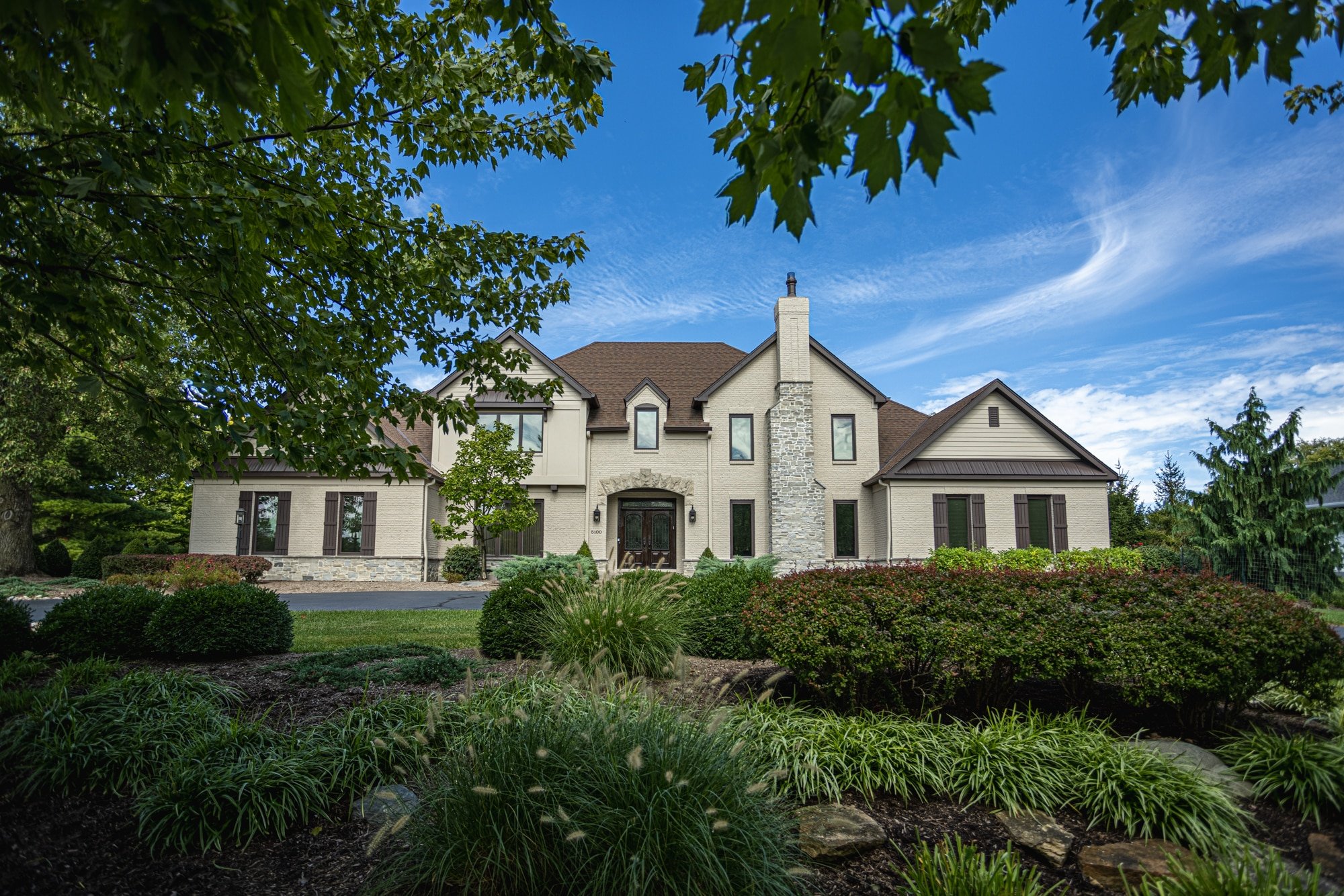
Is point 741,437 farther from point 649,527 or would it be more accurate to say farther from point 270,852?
point 270,852

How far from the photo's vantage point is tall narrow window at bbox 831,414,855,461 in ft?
81.5

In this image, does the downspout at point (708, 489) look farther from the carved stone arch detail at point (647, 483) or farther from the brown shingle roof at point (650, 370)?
the brown shingle roof at point (650, 370)

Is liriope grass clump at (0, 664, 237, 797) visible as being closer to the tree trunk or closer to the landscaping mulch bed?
the landscaping mulch bed

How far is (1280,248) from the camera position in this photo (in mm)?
13984

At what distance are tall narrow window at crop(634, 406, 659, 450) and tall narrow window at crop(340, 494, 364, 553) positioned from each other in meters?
9.17

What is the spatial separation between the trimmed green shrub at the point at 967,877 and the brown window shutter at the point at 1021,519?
68.5ft

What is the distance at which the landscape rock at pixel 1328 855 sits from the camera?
148 inches

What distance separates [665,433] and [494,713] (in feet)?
67.0

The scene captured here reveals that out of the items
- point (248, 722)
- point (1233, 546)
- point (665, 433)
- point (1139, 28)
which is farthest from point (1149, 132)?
point (665, 433)

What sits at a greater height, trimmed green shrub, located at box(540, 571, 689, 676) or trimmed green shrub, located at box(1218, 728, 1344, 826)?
trimmed green shrub, located at box(540, 571, 689, 676)

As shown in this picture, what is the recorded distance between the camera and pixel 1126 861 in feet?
12.3

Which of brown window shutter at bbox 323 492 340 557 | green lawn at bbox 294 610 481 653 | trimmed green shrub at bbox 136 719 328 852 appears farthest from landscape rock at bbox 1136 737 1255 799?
brown window shutter at bbox 323 492 340 557

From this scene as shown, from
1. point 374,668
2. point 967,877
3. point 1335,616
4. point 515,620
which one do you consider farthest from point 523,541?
point 967,877

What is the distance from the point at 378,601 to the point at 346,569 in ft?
24.0
